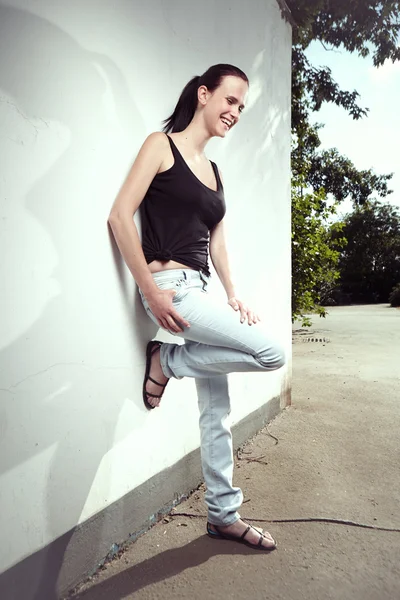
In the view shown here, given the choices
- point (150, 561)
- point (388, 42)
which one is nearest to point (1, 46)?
point (150, 561)

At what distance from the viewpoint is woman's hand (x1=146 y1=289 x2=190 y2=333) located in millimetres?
1979

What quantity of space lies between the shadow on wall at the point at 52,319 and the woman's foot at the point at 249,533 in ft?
1.87

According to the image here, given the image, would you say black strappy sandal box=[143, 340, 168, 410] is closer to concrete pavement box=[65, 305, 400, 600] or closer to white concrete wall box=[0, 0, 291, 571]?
white concrete wall box=[0, 0, 291, 571]

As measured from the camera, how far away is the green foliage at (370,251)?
29422 millimetres

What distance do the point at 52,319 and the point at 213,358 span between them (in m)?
0.68

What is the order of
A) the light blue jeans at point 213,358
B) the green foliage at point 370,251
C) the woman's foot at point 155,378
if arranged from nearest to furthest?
the light blue jeans at point 213,358 < the woman's foot at point 155,378 < the green foliage at point 370,251

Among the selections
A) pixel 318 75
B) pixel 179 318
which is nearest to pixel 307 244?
pixel 318 75

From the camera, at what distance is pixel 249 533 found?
222cm

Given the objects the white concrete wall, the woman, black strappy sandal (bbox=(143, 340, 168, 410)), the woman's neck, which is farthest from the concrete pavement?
the woman's neck

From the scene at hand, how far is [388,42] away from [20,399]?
7.16 m

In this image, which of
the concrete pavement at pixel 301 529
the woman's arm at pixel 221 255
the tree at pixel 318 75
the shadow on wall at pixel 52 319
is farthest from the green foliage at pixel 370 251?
the shadow on wall at pixel 52 319

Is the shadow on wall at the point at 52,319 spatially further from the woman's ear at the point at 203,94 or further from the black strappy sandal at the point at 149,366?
the woman's ear at the point at 203,94

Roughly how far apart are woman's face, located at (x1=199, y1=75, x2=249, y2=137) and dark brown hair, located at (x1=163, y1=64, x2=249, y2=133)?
3cm

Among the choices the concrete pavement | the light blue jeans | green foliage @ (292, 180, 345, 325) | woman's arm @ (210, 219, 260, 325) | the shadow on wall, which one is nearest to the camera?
the shadow on wall
